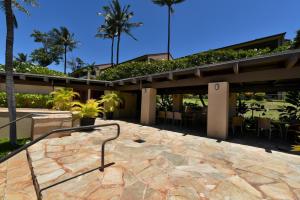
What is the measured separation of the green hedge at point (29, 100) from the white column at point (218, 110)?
10.1 m

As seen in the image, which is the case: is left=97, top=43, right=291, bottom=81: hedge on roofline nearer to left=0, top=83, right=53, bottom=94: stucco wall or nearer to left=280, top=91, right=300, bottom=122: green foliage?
left=280, top=91, right=300, bottom=122: green foliage

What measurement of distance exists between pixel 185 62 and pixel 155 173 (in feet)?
40.6

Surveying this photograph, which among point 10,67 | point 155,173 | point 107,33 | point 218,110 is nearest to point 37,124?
point 10,67

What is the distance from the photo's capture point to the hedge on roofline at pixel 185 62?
1255cm

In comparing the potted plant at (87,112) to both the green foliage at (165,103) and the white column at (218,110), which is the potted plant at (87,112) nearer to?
the white column at (218,110)

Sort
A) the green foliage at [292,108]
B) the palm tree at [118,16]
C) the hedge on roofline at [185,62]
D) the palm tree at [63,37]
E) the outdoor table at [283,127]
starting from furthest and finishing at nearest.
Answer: the palm tree at [63,37] < the palm tree at [118,16] < the hedge on roofline at [185,62] < the green foliage at [292,108] < the outdoor table at [283,127]

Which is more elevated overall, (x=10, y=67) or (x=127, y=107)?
(x=10, y=67)

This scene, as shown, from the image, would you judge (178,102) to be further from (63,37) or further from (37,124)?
(63,37)

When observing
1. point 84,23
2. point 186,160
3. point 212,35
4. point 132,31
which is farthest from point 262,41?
point 84,23

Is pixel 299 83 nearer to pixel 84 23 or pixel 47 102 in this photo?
pixel 47 102

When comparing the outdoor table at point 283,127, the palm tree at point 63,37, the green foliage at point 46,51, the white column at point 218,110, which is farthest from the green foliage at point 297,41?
the green foliage at point 46,51

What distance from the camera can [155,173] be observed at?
3.62 m

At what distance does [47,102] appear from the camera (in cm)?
1031

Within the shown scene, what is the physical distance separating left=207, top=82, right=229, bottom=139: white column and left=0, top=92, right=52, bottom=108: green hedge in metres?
10.1
